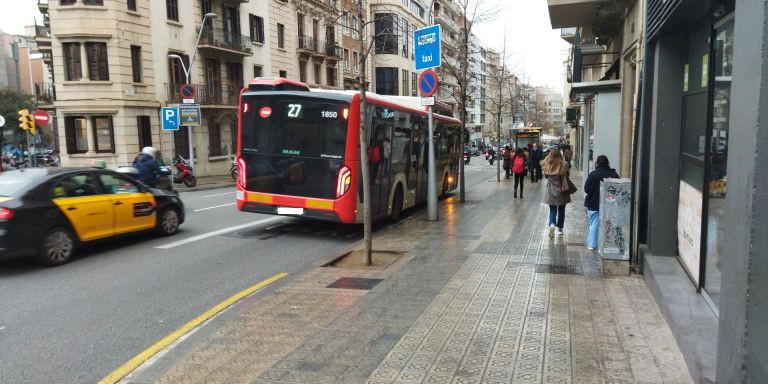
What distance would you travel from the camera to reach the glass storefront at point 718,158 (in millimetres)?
5008

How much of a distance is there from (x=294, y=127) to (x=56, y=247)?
4.48m

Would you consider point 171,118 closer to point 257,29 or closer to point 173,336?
point 257,29

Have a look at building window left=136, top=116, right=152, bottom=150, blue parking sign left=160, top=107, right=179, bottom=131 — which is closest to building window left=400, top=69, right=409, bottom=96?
building window left=136, top=116, right=152, bottom=150

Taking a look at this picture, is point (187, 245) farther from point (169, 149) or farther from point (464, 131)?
point (169, 149)

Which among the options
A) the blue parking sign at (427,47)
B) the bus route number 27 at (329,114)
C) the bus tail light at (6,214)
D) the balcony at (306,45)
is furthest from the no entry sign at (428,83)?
the balcony at (306,45)

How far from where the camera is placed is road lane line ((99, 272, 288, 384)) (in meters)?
4.53

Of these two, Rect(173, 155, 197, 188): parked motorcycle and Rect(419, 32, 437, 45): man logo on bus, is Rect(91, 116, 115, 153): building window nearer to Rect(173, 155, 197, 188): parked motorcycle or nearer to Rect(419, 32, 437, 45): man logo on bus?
Rect(173, 155, 197, 188): parked motorcycle

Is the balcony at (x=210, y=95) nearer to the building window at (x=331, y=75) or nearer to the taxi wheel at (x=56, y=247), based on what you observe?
the building window at (x=331, y=75)

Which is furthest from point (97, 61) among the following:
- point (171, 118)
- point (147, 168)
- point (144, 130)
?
point (147, 168)

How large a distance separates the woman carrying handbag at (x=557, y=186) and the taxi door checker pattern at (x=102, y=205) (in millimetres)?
7428

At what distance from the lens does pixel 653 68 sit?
7418mm

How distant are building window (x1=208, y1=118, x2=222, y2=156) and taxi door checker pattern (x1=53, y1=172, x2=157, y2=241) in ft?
74.1

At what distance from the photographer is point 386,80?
181ft

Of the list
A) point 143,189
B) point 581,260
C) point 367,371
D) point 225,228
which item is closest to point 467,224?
point 581,260
